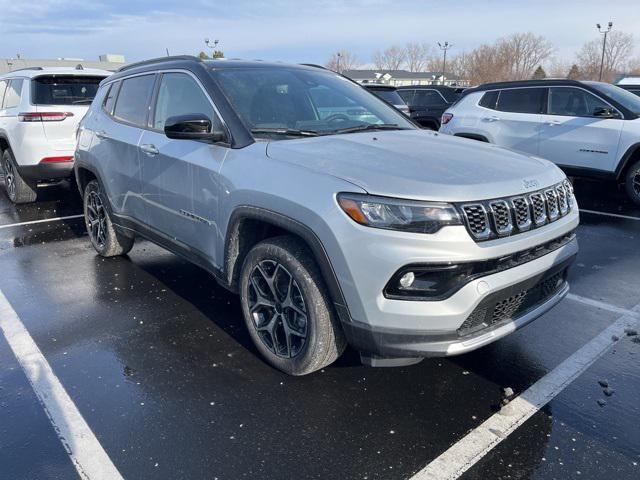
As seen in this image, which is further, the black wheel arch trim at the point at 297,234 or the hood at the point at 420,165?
the black wheel arch trim at the point at 297,234

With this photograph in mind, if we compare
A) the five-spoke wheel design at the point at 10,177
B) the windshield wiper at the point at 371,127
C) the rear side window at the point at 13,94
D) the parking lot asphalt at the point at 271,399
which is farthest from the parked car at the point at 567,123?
the five-spoke wheel design at the point at 10,177

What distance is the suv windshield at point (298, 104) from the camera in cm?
354

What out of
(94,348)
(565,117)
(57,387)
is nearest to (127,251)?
(94,348)

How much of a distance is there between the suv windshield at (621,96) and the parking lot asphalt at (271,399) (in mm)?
4454

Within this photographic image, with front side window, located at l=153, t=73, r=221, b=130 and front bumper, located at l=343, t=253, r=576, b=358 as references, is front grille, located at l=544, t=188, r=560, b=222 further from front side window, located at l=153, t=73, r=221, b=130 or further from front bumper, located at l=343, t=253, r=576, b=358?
front side window, located at l=153, t=73, r=221, b=130

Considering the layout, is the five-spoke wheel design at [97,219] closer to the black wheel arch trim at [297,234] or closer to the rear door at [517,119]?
the black wheel arch trim at [297,234]

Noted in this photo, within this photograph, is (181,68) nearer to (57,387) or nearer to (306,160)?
(306,160)

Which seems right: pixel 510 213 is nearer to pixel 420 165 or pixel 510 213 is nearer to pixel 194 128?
pixel 420 165

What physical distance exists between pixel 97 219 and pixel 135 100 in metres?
1.51

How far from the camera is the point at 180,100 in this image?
3.96 m

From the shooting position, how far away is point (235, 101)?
140 inches

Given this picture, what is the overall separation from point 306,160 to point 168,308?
203cm

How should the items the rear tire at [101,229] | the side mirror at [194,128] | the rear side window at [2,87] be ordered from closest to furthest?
1. the side mirror at [194,128]
2. the rear tire at [101,229]
3. the rear side window at [2,87]

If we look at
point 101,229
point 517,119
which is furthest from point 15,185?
point 517,119
